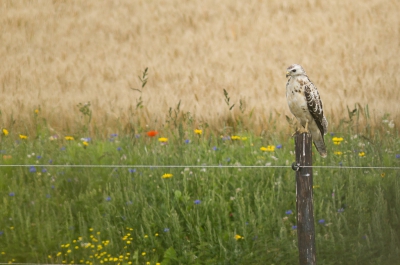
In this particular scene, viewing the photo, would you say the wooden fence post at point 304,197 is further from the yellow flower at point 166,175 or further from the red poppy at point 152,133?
the red poppy at point 152,133

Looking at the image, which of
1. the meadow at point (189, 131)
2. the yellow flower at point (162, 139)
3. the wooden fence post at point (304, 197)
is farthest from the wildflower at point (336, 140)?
the wooden fence post at point (304, 197)

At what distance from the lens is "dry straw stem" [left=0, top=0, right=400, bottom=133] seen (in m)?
5.84

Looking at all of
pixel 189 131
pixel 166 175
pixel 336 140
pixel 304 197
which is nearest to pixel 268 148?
pixel 336 140

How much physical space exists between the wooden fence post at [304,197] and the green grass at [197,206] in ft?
1.84

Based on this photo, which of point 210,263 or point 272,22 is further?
point 272,22

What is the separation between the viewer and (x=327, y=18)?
6887 mm

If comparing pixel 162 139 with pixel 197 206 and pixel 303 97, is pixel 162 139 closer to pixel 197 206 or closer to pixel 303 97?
pixel 197 206

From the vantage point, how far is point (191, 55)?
21.9ft

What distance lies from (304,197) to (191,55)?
10.7 feet

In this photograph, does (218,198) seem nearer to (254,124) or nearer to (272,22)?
(254,124)

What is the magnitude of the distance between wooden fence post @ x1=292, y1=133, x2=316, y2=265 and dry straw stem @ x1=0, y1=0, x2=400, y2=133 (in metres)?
1.84

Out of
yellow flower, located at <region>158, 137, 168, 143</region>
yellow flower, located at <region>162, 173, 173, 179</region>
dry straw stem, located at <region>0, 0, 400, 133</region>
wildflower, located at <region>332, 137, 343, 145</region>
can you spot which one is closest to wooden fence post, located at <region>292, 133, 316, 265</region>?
yellow flower, located at <region>162, 173, 173, 179</region>

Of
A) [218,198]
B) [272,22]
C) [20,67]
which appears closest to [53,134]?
[20,67]

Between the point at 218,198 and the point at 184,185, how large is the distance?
0.20 metres
